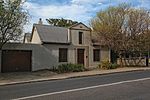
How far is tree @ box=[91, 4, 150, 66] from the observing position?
3322 centimetres

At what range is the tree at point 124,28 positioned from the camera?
33.2m

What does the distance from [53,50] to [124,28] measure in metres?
9.12

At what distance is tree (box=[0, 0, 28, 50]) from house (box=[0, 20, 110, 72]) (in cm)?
303

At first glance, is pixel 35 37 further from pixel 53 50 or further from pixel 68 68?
pixel 68 68

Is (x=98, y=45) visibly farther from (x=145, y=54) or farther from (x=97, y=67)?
(x=145, y=54)

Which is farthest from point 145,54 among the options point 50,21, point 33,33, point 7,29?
point 50,21

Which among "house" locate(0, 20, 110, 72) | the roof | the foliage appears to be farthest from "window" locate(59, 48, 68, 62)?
the foliage

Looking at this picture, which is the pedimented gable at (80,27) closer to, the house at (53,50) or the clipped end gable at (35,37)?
the house at (53,50)

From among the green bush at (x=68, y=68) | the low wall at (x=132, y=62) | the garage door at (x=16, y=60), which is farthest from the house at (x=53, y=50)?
the low wall at (x=132, y=62)

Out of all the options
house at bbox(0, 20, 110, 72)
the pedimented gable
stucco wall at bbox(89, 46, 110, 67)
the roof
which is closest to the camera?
house at bbox(0, 20, 110, 72)

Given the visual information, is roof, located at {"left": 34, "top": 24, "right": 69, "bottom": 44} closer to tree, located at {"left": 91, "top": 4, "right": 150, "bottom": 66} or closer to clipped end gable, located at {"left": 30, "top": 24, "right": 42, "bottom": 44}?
clipped end gable, located at {"left": 30, "top": 24, "right": 42, "bottom": 44}

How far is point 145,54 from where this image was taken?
37406 mm

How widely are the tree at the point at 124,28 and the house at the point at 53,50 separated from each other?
1588 mm

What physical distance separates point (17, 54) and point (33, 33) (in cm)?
475
